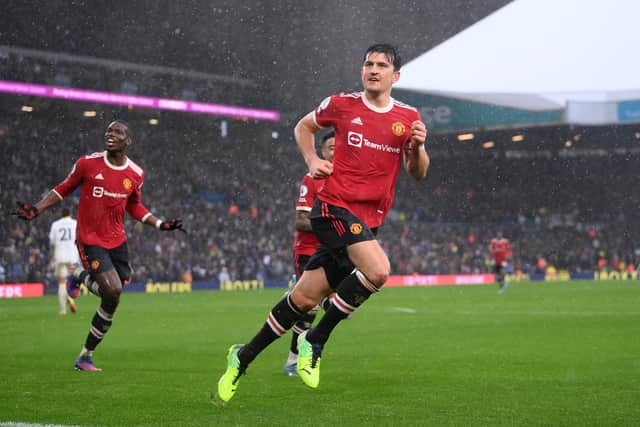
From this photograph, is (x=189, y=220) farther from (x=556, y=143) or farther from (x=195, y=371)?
(x=195, y=371)

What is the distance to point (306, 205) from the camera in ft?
30.0

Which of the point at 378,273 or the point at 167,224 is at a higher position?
the point at 167,224

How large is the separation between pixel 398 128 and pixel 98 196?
4162 mm

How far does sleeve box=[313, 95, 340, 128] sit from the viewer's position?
6715 millimetres

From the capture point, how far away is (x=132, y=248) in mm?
38875

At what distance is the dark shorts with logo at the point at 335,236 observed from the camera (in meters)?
6.40

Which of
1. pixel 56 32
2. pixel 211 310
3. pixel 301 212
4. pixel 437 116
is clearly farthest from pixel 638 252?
pixel 301 212

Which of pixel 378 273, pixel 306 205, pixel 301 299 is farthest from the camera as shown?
pixel 306 205

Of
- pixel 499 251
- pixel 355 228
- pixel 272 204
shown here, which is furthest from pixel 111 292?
pixel 272 204

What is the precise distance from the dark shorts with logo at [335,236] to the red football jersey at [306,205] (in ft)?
8.11

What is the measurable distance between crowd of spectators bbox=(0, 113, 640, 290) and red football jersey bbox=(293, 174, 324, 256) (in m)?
26.7

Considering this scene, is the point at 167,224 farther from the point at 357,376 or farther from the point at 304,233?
the point at 357,376

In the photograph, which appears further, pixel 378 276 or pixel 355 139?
pixel 355 139

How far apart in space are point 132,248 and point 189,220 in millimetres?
5070
